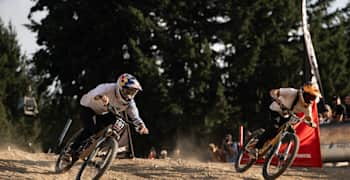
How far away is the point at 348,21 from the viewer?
1315 inches

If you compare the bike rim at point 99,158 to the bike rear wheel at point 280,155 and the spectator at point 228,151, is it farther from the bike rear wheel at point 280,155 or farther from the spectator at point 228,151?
the spectator at point 228,151

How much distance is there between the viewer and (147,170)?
1196cm

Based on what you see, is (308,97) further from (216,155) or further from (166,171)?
(216,155)

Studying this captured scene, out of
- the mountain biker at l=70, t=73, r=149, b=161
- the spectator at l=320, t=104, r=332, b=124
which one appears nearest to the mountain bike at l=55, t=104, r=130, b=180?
the mountain biker at l=70, t=73, r=149, b=161

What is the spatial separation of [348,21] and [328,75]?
5.68 m

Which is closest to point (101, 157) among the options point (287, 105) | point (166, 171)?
point (166, 171)

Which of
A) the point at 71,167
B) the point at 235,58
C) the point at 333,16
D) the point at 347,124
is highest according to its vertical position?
the point at 333,16

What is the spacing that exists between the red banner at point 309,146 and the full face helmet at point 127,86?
5833 millimetres

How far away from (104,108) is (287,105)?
339cm

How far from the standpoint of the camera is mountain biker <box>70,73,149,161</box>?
952 cm

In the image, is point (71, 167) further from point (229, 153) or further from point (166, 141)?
point (166, 141)

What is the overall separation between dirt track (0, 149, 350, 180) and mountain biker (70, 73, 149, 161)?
1127 mm

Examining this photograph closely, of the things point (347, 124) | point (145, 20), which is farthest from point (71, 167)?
point (145, 20)

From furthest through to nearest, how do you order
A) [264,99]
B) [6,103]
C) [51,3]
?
[6,103] < [51,3] < [264,99]
